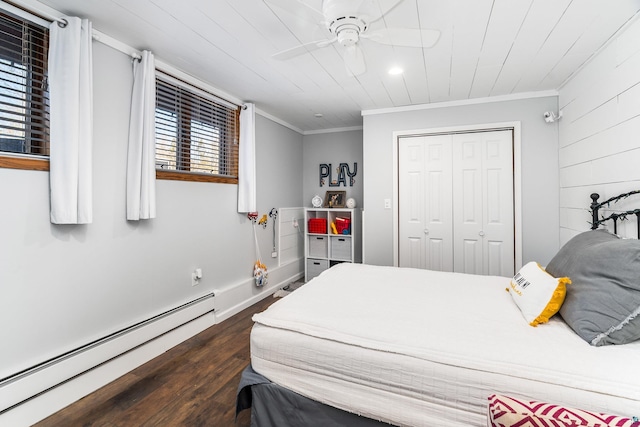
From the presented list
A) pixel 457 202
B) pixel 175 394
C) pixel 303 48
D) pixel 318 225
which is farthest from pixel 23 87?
pixel 457 202

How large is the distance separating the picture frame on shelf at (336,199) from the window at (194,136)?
164 centimetres

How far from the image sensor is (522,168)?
311 cm

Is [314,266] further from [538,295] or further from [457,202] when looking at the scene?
[538,295]

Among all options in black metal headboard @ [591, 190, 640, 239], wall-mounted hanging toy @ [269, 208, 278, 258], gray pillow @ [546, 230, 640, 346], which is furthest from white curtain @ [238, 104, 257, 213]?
black metal headboard @ [591, 190, 640, 239]

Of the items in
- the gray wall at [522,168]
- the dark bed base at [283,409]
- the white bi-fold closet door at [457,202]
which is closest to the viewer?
the dark bed base at [283,409]

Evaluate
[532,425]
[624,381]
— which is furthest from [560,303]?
[532,425]

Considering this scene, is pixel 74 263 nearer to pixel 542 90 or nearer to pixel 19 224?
pixel 19 224

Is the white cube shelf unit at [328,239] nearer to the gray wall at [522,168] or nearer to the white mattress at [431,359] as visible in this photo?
the gray wall at [522,168]

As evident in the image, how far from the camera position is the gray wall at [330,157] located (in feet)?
14.7

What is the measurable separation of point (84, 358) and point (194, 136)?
190 centimetres

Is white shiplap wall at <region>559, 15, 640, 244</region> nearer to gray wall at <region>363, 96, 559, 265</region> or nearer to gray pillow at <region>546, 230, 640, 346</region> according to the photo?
gray wall at <region>363, 96, 559, 265</region>

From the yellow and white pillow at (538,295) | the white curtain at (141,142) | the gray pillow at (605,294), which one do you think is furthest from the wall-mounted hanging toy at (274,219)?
the gray pillow at (605,294)

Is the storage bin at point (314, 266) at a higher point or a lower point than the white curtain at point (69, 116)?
lower

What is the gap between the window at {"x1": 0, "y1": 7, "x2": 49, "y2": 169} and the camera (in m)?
1.58
